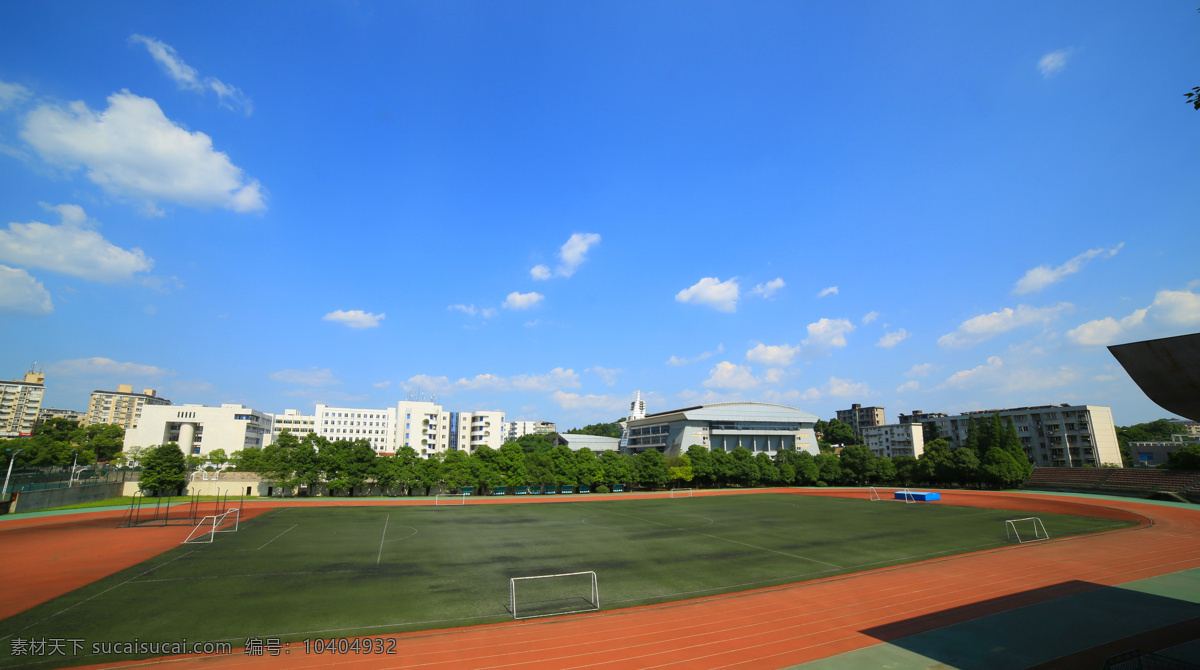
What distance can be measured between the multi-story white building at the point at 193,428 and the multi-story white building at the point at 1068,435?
5111 inches

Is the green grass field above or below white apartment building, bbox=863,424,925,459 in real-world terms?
below

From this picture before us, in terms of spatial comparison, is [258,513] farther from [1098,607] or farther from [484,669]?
[1098,607]

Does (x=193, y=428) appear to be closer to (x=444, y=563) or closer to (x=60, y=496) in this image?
(x=60, y=496)

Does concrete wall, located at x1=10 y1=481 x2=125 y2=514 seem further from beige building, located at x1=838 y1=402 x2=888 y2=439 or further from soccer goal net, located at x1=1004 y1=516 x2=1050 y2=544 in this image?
beige building, located at x1=838 y1=402 x2=888 y2=439

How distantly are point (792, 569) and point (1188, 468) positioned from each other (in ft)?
207

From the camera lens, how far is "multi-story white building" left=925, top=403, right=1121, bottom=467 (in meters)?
80.2

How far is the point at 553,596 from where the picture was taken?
16.6m

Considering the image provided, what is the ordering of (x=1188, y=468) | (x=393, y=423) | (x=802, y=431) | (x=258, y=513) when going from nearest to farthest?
1. (x=258, y=513)
2. (x=1188, y=468)
3. (x=802, y=431)
4. (x=393, y=423)

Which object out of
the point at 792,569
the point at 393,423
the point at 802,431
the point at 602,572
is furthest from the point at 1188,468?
the point at 393,423

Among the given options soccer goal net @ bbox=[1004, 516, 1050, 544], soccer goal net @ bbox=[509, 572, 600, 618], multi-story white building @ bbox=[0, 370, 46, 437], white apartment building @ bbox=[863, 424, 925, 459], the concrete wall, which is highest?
multi-story white building @ bbox=[0, 370, 46, 437]

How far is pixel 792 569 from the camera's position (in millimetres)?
20297

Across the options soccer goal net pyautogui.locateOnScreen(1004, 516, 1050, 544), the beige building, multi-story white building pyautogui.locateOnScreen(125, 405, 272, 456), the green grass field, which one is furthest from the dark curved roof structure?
the beige building

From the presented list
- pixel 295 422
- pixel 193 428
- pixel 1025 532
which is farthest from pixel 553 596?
pixel 295 422

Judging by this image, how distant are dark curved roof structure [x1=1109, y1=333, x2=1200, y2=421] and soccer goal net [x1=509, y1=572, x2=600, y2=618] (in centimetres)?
1337
